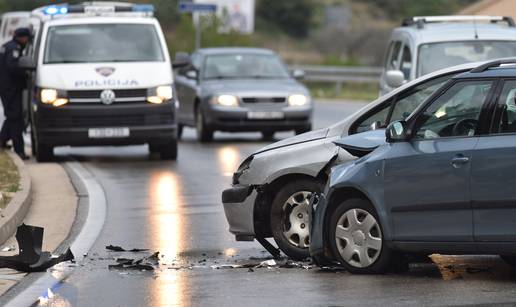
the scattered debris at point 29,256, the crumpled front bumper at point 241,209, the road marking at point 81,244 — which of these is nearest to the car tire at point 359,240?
the crumpled front bumper at point 241,209

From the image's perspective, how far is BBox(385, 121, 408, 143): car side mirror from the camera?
9.68 metres

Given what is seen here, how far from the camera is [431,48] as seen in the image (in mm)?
17625

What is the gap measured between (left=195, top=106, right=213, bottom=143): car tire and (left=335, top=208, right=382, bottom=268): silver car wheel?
49.3 feet

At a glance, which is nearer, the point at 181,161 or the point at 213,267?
the point at 213,267

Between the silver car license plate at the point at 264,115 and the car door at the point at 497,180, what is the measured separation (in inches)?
597

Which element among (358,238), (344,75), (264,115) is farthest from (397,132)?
(344,75)

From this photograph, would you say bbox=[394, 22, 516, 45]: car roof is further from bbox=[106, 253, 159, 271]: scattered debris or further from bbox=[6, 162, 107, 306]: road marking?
Result: bbox=[106, 253, 159, 271]: scattered debris

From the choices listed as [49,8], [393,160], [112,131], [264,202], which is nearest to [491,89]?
[393,160]

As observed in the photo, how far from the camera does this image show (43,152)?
A: 20.8 m

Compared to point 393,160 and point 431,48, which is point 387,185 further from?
point 431,48

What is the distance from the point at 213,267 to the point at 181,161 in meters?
10.6

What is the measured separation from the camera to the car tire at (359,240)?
32.1ft

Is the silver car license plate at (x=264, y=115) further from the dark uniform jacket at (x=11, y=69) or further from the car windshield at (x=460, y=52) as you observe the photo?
the car windshield at (x=460, y=52)

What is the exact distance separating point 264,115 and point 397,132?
14790 mm
